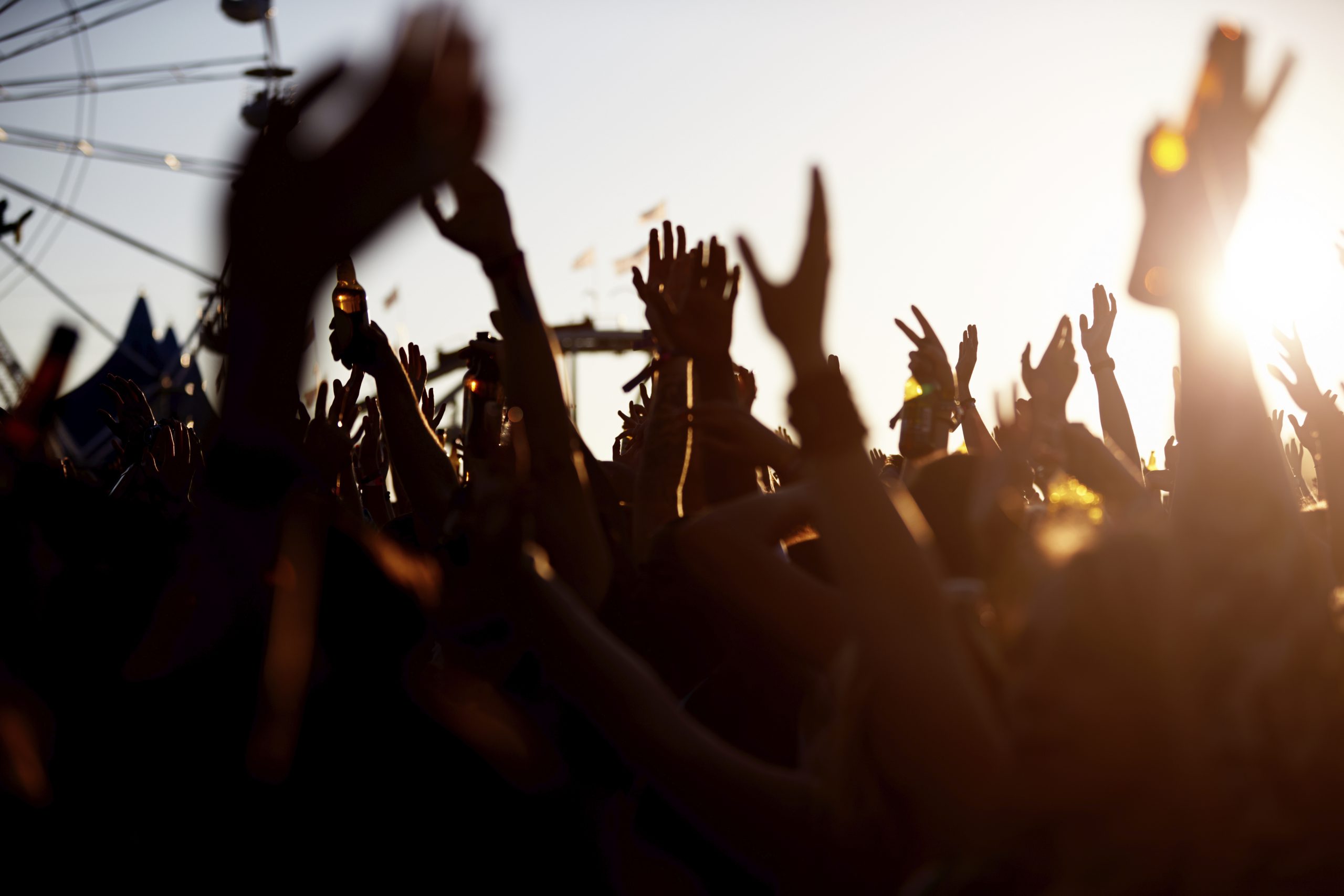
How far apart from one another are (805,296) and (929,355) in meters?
1.50

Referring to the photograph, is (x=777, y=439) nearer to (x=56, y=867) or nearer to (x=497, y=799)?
(x=497, y=799)

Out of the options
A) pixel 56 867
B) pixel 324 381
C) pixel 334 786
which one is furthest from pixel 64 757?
pixel 324 381

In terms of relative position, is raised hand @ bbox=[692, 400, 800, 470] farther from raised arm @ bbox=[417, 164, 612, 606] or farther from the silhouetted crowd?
raised arm @ bbox=[417, 164, 612, 606]

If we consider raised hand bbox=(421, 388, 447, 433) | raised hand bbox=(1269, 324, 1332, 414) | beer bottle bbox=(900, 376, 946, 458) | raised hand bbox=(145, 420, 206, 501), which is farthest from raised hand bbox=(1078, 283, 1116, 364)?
raised hand bbox=(145, 420, 206, 501)

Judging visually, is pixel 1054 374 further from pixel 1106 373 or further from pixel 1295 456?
pixel 1295 456

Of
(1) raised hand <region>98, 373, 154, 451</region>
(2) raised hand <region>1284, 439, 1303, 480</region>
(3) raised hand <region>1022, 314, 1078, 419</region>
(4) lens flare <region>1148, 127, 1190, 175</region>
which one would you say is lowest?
(2) raised hand <region>1284, 439, 1303, 480</region>

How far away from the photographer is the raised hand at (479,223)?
2.22 metres

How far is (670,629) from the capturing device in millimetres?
2527

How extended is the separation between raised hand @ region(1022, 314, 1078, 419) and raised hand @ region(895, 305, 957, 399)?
2.27ft

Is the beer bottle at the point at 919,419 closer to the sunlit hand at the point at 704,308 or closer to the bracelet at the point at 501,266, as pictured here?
the sunlit hand at the point at 704,308

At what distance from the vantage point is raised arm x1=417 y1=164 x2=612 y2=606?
2092 mm

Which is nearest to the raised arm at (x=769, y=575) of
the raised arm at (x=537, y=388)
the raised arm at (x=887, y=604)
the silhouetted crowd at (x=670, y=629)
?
the silhouetted crowd at (x=670, y=629)

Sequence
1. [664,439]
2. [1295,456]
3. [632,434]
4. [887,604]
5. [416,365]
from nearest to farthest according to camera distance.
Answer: [887,604] < [664,439] < [416,365] < [632,434] < [1295,456]

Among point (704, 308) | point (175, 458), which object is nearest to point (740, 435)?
point (704, 308)
